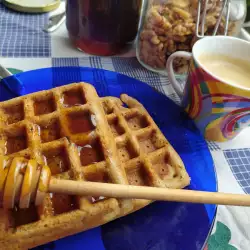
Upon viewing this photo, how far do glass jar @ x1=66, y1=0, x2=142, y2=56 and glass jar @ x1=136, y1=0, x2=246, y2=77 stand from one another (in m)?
0.05

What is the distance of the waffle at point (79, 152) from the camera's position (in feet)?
1.60

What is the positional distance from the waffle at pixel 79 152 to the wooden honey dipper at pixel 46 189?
0.20ft

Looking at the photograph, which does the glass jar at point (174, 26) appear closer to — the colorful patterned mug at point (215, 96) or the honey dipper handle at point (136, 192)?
the colorful patterned mug at point (215, 96)

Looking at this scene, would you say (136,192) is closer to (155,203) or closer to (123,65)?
(155,203)

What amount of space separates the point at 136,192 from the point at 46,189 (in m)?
0.12

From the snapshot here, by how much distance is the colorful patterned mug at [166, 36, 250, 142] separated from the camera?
0.66 m

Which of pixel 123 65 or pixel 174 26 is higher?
pixel 174 26

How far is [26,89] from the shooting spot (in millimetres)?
748

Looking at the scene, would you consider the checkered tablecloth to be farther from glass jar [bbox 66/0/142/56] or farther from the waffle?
the waffle

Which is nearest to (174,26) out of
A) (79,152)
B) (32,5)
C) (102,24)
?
(102,24)

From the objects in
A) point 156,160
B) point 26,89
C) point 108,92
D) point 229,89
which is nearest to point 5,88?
point 26,89

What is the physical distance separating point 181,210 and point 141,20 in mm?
559

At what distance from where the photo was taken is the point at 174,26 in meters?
0.82

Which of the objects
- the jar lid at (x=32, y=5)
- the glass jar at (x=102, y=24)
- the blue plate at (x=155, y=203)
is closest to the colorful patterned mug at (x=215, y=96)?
the blue plate at (x=155, y=203)
